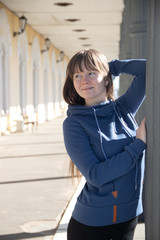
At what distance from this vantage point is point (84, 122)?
157 centimetres

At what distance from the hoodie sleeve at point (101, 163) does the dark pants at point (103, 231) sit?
0.65ft

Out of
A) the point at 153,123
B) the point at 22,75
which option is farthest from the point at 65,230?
the point at 22,75

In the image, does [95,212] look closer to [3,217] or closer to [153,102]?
[153,102]

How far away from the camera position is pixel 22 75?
15.3 meters

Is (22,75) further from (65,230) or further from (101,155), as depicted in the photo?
(101,155)

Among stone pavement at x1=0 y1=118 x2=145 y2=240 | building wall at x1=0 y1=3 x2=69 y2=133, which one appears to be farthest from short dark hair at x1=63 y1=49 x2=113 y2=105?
building wall at x1=0 y1=3 x2=69 y2=133

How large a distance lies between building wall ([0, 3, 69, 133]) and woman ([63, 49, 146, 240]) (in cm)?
1073

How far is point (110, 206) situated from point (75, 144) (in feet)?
0.90

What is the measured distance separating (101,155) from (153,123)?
238 mm

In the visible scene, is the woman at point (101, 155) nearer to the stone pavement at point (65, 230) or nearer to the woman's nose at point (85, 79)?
the woman's nose at point (85, 79)

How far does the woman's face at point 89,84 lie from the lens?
1647mm

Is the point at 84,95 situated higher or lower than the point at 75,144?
higher

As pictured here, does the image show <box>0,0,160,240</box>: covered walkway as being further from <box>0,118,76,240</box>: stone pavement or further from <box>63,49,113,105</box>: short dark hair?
<box>0,118,76,240</box>: stone pavement

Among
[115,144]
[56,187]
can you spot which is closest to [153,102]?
[115,144]
